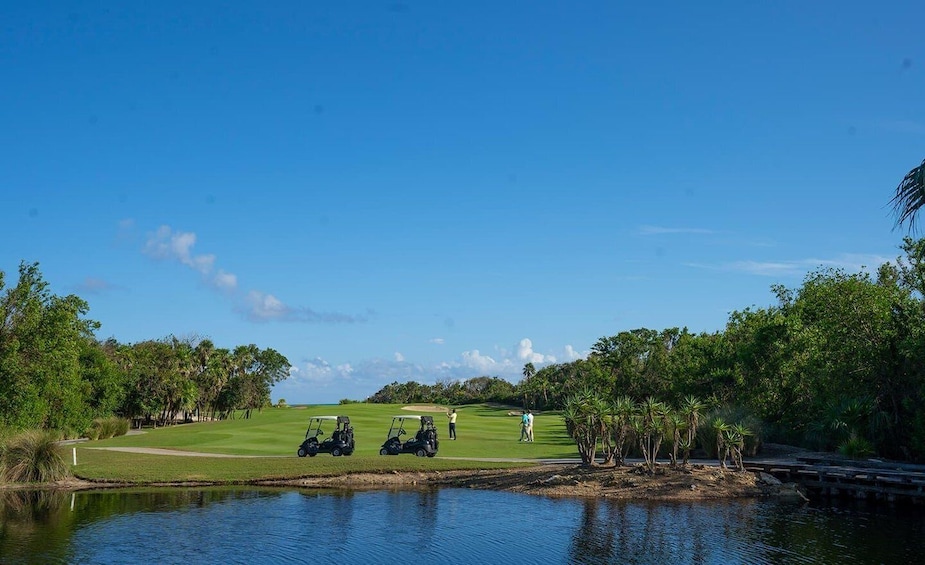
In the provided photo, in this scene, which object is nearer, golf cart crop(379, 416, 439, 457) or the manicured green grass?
the manicured green grass

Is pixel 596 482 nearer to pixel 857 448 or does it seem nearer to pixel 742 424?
pixel 742 424

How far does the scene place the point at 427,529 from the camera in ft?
64.0

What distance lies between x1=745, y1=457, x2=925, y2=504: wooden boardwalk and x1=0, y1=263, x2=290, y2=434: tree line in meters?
30.1

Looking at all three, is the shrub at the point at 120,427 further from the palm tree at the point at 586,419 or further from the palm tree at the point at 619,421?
the palm tree at the point at 619,421

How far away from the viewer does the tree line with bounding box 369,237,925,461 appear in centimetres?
3219

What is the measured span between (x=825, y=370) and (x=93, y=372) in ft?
155

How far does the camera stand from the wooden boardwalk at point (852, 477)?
24.6 meters

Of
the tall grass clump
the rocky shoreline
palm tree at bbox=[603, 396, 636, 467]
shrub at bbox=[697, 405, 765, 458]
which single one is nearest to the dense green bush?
the tall grass clump

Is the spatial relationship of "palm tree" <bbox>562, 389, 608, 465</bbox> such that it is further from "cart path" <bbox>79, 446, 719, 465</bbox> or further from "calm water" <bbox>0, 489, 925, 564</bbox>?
"calm water" <bbox>0, 489, 925, 564</bbox>

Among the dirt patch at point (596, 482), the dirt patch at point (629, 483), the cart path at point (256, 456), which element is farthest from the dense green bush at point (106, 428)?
the dirt patch at point (629, 483)

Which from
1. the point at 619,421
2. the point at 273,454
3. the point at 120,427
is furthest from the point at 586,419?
the point at 120,427

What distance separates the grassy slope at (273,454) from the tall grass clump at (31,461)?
99 centimetres

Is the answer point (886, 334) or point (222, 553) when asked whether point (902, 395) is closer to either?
point (886, 334)

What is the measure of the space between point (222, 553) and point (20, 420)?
20.9m
